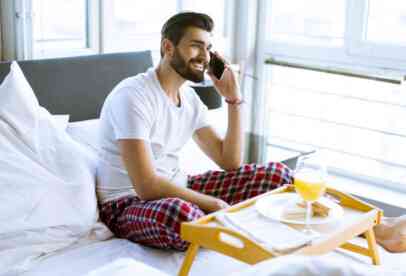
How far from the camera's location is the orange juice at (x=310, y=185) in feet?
6.54

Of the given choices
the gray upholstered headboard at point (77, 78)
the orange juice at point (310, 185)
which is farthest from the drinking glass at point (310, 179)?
the gray upholstered headboard at point (77, 78)

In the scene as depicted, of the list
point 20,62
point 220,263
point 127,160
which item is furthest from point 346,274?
point 20,62

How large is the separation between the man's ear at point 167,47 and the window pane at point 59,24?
0.67 m

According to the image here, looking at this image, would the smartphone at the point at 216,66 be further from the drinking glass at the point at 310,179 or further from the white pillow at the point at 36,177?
the drinking glass at the point at 310,179

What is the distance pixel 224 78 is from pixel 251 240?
38.6 inches

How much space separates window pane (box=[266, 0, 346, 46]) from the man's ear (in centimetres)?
157

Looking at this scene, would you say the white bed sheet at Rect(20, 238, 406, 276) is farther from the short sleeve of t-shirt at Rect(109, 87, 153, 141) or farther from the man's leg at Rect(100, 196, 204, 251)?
the short sleeve of t-shirt at Rect(109, 87, 153, 141)

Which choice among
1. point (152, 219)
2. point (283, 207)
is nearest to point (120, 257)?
point (152, 219)

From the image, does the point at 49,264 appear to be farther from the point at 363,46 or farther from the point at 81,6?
the point at 363,46

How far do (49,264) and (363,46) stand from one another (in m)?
2.30

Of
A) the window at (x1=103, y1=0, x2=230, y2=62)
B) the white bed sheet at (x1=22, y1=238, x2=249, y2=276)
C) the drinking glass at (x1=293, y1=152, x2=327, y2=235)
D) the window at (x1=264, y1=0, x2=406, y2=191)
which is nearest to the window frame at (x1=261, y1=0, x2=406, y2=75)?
the window at (x1=264, y1=0, x2=406, y2=191)

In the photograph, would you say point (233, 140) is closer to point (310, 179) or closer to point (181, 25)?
point (181, 25)

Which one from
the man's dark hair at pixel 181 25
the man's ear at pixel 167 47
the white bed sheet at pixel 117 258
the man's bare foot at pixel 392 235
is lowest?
the man's bare foot at pixel 392 235

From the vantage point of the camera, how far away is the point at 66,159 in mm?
2297
